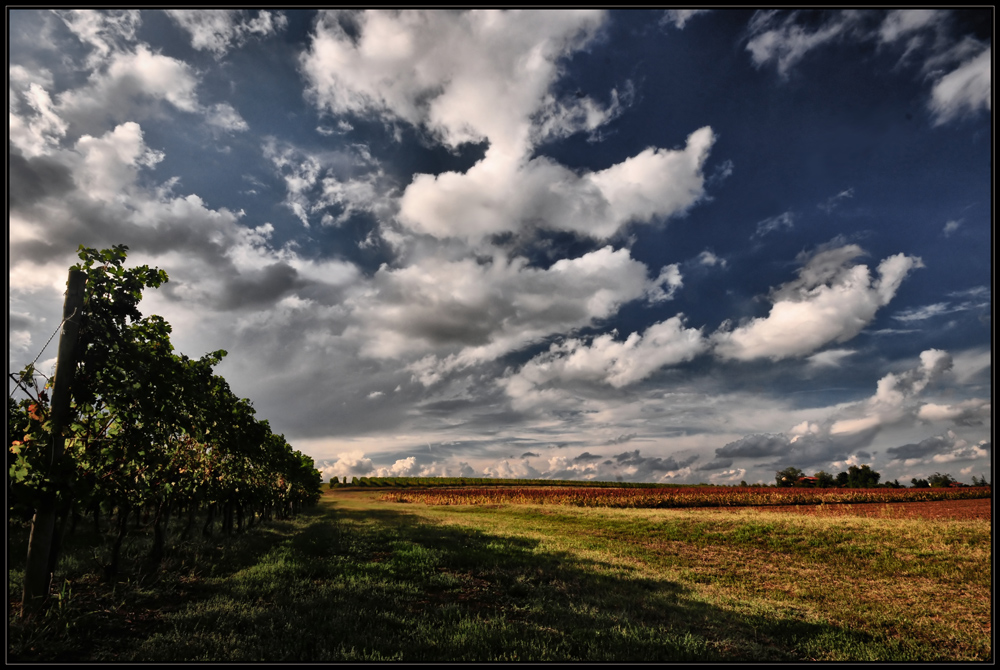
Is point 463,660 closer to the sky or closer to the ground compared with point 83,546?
closer to the sky

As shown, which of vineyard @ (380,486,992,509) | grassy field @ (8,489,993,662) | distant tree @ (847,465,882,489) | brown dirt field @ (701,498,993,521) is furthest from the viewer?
distant tree @ (847,465,882,489)

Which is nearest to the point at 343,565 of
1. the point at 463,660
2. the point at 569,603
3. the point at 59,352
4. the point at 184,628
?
the point at 184,628

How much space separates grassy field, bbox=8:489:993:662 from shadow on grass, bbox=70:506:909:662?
45mm

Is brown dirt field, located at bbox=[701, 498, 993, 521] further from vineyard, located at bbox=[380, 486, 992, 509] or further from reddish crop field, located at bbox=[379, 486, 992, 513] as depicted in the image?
vineyard, located at bbox=[380, 486, 992, 509]

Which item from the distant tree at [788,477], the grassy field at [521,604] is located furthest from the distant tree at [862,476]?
the grassy field at [521,604]

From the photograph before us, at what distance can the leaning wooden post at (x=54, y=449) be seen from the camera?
728cm

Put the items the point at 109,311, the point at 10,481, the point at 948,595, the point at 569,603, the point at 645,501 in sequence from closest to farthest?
the point at 10,481
the point at 109,311
the point at 569,603
the point at 948,595
the point at 645,501

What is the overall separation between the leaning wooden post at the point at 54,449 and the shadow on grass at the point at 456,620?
1.94 metres

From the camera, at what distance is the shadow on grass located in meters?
6.74

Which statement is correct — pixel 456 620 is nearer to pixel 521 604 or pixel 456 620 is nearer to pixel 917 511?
pixel 521 604

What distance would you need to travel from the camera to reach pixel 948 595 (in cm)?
1273

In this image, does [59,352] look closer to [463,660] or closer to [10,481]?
[10,481]

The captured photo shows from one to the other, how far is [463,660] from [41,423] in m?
8.24

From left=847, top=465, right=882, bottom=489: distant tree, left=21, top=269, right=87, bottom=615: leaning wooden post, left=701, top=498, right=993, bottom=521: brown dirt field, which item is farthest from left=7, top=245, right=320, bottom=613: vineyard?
left=847, top=465, right=882, bottom=489: distant tree
